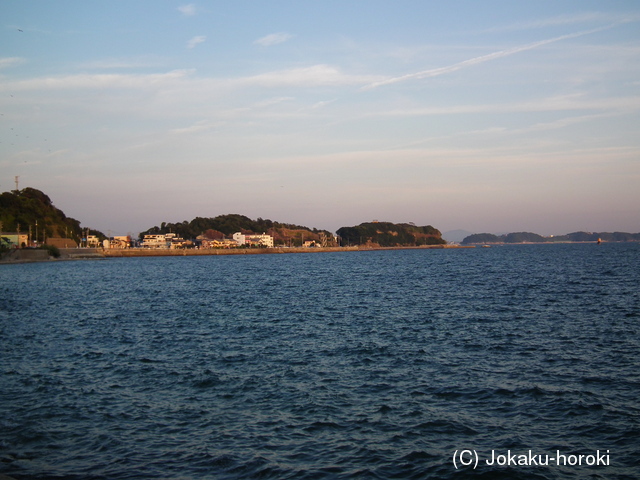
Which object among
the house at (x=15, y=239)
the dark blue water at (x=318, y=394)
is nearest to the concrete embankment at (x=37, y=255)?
the house at (x=15, y=239)

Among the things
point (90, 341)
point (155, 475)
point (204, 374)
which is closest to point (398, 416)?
point (155, 475)

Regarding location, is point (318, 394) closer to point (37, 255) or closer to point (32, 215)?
point (37, 255)

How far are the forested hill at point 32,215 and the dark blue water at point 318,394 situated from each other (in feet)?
470

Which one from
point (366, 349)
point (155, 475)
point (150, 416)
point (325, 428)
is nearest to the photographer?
point (155, 475)

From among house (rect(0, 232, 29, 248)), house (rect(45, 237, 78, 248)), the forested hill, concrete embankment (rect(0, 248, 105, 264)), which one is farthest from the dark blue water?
the forested hill

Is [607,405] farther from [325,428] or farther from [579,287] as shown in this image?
[579,287]

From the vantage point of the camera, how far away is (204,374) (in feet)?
55.7

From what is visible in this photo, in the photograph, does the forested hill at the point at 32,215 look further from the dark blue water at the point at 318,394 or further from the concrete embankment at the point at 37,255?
the dark blue water at the point at 318,394

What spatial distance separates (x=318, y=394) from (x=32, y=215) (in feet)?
569

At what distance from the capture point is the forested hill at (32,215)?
15688 centimetres

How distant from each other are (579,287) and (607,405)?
109ft

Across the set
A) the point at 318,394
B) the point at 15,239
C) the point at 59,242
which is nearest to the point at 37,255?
the point at 15,239

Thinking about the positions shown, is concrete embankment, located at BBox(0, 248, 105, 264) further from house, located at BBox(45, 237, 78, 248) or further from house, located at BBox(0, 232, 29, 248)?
house, located at BBox(0, 232, 29, 248)

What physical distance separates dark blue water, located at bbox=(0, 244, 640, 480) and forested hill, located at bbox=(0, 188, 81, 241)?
143m
